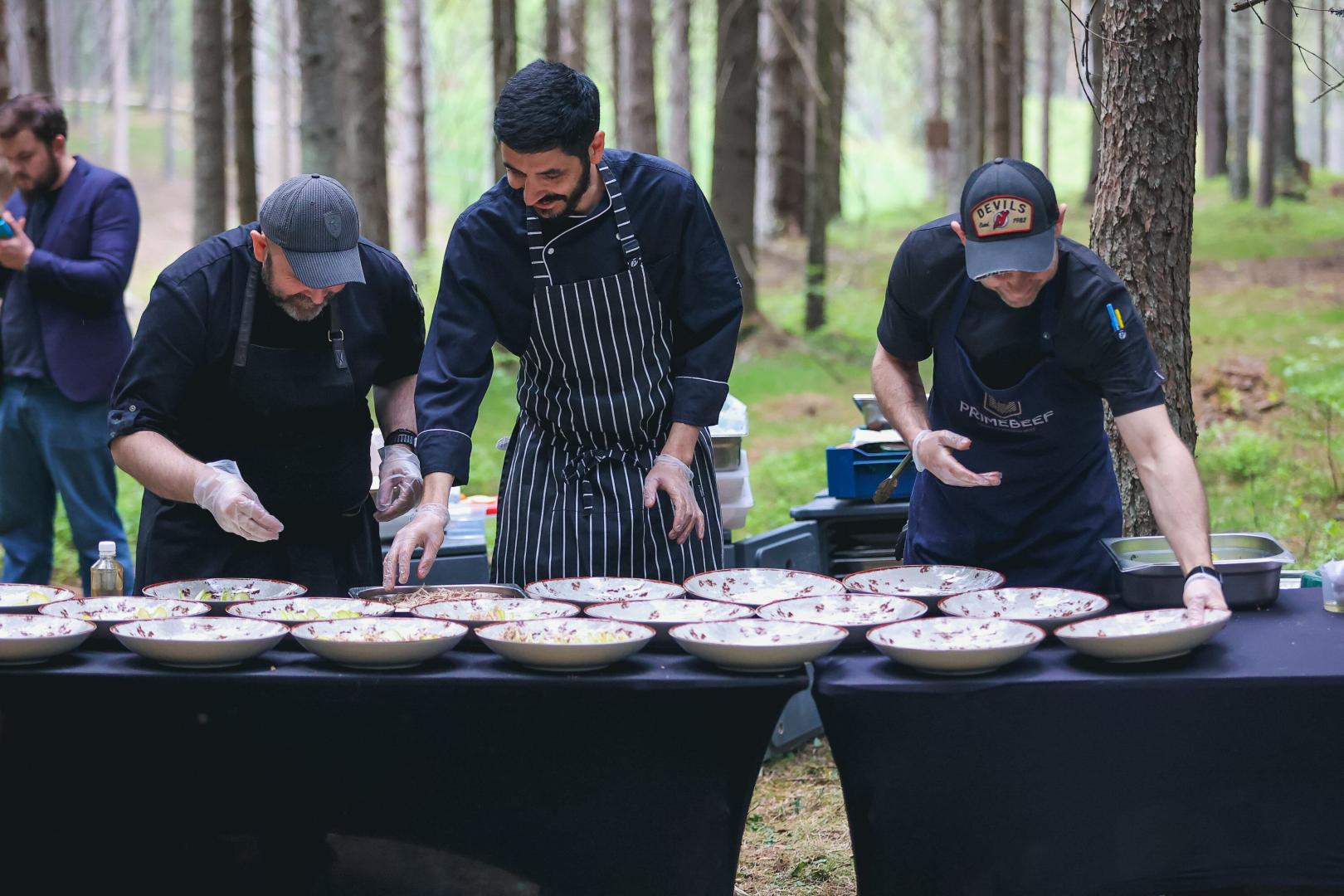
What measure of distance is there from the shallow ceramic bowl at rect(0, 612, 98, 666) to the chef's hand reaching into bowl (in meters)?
1.72

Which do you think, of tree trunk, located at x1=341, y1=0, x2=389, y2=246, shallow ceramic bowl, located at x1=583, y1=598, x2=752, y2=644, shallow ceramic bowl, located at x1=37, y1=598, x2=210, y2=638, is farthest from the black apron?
tree trunk, located at x1=341, y1=0, x2=389, y2=246

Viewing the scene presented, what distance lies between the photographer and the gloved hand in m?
3.21

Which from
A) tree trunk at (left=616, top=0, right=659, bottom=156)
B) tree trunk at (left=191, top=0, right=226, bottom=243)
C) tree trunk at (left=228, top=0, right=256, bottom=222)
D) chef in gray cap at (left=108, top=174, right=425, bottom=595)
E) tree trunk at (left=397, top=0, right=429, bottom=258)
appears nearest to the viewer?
chef in gray cap at (left=108, top=174, right=425, bottom=595)

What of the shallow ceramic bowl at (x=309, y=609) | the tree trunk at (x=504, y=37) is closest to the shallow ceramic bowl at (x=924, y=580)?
the shallow ceramic bowl at (x=309, y=609)

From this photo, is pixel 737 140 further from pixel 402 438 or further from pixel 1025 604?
pixel 1025 604

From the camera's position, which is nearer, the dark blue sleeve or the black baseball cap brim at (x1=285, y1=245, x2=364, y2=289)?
the black baseball cap brim at (x1=285, y1=245, x2=364, y2=289)

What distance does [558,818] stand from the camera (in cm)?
241

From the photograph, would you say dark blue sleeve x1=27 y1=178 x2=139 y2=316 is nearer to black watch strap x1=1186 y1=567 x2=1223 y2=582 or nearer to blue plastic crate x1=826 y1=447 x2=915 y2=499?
blue plastic crate x1=826 y1=447 x2=915 y2=499

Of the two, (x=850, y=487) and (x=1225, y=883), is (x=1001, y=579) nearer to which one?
(x=1225, y=883)

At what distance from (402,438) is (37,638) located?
3.74ft

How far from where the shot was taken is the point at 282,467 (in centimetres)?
314

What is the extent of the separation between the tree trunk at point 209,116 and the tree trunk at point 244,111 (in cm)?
14

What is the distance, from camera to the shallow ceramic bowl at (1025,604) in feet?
8.43

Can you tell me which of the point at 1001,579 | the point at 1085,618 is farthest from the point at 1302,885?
the point at 1001,579
